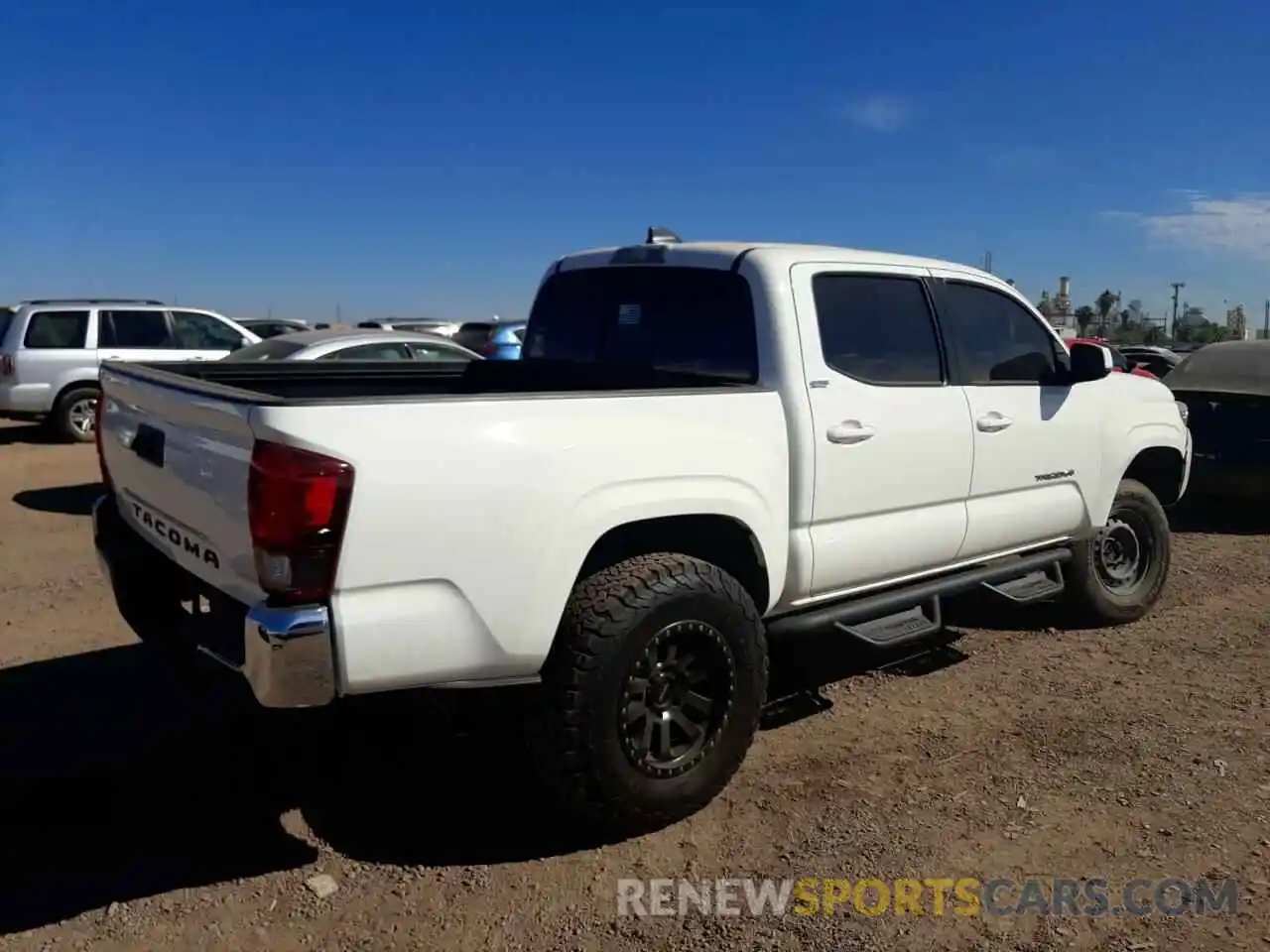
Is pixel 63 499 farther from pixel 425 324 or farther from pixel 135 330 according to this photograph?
pixel 425 324

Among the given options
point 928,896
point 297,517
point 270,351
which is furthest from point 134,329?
point 928,896

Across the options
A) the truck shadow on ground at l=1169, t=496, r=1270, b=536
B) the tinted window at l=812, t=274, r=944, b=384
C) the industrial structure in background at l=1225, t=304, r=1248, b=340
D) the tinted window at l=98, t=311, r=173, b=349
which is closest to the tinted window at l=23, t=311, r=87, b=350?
the tinted window at l=98, t=311, r=173, b=349

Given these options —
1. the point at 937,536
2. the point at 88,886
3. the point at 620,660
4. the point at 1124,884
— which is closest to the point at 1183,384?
the point at 937,536

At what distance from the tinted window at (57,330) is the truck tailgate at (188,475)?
1068cm

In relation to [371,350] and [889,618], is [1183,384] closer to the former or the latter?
[889,618]

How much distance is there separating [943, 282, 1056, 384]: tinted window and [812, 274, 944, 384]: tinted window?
0.20 metres

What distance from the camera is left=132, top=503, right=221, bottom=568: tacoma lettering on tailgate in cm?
324

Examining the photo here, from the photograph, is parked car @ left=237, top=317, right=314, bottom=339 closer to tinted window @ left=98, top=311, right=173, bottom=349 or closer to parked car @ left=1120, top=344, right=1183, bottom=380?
tinted window @ left=98, top=311, right=173, bottom=349

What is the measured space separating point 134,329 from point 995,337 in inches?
478

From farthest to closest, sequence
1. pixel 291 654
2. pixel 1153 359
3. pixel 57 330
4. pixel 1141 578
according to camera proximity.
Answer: pixel 1153 359, pixel 57 330, pixel 1141 578, pixel 291 654

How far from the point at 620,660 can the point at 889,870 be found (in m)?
1.10

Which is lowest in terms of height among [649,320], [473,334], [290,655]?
[290,655]

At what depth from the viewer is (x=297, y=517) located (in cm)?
280

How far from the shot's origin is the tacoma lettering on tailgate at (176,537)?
3236 mm
